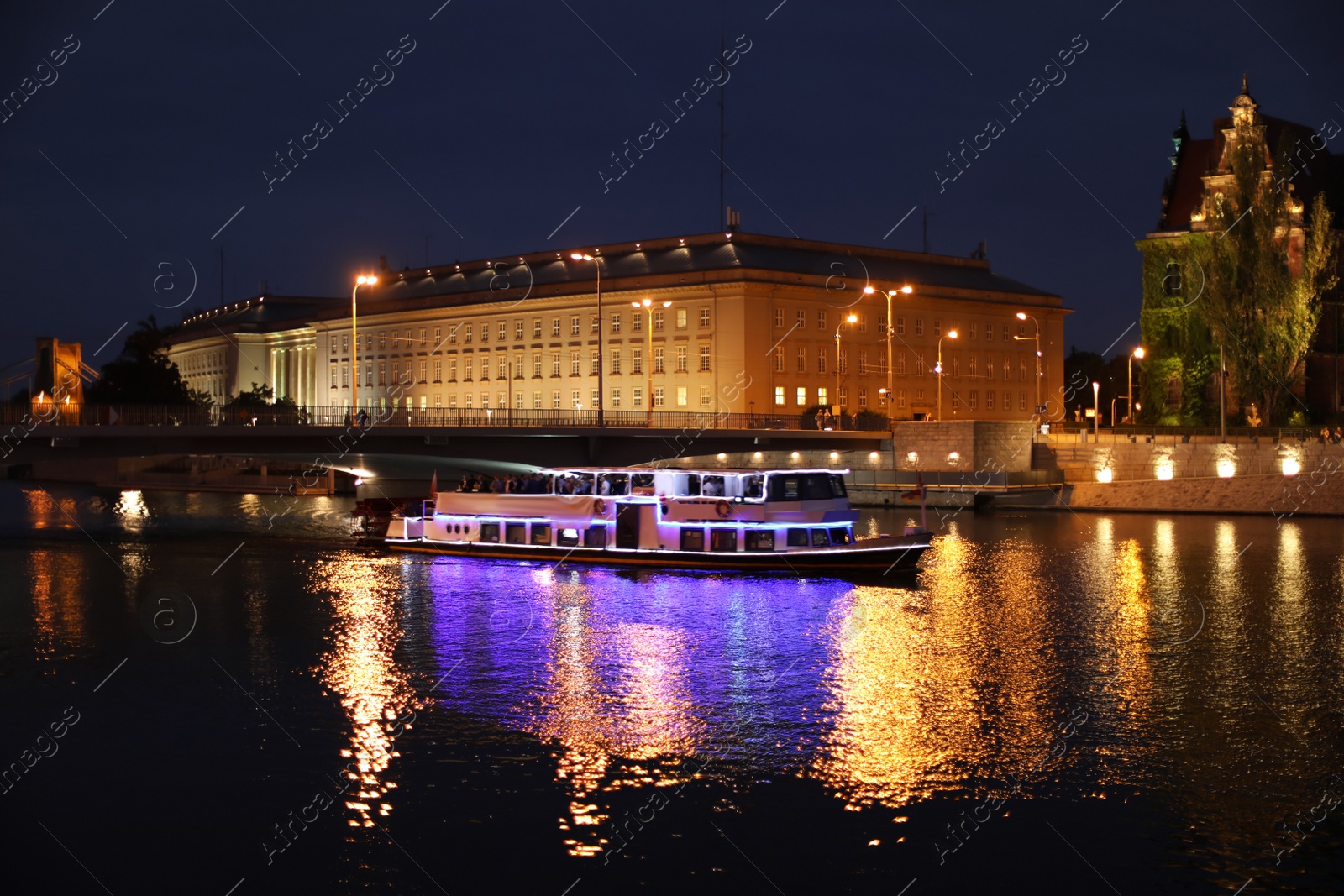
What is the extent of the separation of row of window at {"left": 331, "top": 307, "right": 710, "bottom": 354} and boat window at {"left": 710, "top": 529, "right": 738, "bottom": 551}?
67.5 meters

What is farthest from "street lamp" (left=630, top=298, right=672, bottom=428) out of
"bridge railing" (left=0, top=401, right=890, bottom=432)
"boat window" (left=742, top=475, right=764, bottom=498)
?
"boat window" (left=742, top=475, right=764, bottom=498)

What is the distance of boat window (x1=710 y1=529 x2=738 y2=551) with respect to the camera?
56.7 metres

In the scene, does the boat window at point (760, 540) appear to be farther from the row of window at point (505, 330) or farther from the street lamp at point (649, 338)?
the row of window at point (505, 330)

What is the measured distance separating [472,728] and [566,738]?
2.05 m

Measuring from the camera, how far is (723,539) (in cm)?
5694

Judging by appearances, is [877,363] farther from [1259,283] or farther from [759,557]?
[759,557]

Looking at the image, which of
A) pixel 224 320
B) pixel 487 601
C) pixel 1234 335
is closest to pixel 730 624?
pixel 487 601

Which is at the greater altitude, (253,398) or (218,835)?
(253,398)

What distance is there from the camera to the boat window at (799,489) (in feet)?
183

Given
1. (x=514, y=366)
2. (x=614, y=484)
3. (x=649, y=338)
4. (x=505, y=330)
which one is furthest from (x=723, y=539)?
(x=505, y=330)

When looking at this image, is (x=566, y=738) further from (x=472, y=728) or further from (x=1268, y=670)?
(x=1268, y=670)

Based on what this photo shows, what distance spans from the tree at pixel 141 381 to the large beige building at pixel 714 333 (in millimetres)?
14319

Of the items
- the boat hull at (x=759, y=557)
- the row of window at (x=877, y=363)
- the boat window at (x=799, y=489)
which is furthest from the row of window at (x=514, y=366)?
the boat window at (x=799, y=489)

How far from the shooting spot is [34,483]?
13638 cm
